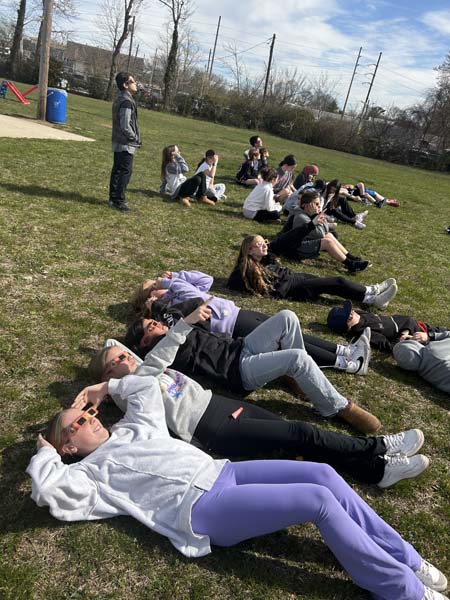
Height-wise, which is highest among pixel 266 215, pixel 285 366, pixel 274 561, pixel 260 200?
pixel 260 200

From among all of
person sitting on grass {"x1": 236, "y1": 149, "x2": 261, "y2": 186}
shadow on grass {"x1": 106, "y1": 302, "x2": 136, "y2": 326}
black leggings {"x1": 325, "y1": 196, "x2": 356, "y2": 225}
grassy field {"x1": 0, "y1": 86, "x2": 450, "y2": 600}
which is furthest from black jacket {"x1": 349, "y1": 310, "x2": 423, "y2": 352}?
person sitting on grass {"x1": 236, "y1": 149, "x2": 261, "y2": 186}

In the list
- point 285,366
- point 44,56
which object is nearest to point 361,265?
point 285,366

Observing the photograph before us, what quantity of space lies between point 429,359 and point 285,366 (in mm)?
1692

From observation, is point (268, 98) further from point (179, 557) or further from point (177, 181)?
point (179, 557)

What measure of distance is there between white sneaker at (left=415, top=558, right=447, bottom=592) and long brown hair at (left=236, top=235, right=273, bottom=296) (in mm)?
3603

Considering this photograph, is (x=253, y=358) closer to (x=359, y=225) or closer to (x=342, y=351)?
(x=342, y=351)

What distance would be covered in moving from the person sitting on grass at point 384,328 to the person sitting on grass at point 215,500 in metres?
2.49

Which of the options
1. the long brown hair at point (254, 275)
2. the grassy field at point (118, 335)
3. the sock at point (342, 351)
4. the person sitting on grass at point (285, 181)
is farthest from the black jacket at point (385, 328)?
the person sitting on grass at point (285, 181)

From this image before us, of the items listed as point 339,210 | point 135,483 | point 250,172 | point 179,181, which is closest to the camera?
point 135,483

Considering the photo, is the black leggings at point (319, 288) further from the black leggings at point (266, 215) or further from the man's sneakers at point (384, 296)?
the black leggings at point (266, 215)

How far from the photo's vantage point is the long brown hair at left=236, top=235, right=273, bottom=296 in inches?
215

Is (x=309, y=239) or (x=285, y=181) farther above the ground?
(x=285, y=181)

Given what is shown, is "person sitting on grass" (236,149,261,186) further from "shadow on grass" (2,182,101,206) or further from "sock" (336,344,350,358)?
"sock" (336,344,350,358)

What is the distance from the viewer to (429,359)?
431 cm
